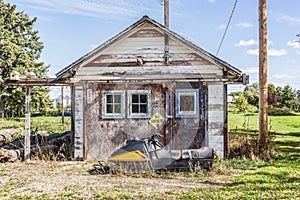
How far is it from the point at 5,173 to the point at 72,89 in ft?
10.3

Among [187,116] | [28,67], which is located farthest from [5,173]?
[28,67]

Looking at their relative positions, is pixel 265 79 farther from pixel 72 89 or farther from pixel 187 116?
pixel 72 89

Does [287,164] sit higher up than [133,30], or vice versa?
[133,30]

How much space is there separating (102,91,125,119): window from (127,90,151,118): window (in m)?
0.22

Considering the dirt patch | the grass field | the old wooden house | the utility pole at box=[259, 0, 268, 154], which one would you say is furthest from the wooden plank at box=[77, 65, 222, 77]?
the dirt patch

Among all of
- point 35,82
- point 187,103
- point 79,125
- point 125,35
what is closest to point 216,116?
point 187,103

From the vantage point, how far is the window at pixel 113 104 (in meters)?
10.2

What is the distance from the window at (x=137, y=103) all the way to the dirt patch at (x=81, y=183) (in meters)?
2.29

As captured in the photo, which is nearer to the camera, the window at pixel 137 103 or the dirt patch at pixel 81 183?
the dirt patch at pixel 81 183

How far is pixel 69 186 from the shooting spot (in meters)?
6.98

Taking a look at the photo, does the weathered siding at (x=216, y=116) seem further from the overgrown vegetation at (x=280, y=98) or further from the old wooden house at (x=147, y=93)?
the overgrown vegetation at (x=280, y=98)

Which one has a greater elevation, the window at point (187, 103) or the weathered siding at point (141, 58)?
the weathered siding at point (141, 58)

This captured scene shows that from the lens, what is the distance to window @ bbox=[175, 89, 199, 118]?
9.99 m

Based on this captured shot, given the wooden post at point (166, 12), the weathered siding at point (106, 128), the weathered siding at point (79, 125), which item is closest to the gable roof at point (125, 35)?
the weathered siding at point (79, 125)
